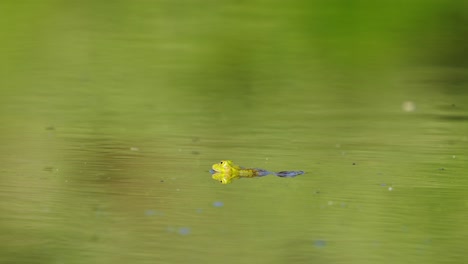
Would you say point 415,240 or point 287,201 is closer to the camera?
point 415,240

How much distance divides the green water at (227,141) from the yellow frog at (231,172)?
0.18ft

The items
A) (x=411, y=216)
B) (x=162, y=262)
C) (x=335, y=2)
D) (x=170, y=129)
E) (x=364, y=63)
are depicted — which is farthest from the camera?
(x=335, y=2)

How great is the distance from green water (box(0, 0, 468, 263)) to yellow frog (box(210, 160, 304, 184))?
6cm

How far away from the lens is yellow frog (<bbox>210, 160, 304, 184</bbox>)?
638cm

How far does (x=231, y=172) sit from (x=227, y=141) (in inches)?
43.6

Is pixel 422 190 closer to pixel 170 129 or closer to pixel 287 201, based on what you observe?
pixel 287 201

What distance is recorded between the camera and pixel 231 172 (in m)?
6.39

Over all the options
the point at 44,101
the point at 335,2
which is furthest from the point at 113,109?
the point at 335,2

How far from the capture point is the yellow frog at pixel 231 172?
638cm

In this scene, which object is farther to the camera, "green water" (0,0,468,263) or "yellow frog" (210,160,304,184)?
"yellow frog" (210,160,304,184)

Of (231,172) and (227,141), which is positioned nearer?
(231,172)

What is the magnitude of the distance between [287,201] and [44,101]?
3.55 m

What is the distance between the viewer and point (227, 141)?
24.6 feet

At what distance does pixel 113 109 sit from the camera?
8766 millimetres
